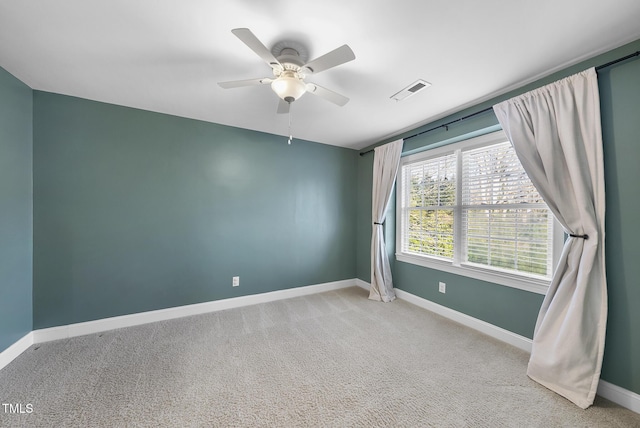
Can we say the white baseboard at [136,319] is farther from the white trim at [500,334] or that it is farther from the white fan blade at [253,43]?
the white fan blade at [253,43]

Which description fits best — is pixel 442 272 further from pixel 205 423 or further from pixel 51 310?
pixel 51 310

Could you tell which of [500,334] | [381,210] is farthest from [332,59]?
[500,334]

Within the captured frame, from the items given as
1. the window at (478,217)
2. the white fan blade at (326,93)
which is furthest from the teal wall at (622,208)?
the white fan blade at (326,93)

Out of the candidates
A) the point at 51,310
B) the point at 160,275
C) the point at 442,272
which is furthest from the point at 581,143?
the point at 51,310

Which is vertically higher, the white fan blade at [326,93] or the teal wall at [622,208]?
the white fan blade at [326,93]

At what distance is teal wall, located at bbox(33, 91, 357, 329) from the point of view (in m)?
2.36

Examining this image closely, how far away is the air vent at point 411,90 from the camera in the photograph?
210cm

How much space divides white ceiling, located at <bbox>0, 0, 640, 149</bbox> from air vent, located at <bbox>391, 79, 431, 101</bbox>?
7cm

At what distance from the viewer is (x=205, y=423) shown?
4.70 ft

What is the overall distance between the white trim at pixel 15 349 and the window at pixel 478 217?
4.02 meters

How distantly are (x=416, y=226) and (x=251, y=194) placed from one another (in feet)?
7.64

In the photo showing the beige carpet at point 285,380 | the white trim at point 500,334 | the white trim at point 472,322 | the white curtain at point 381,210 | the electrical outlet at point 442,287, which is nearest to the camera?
the beige carpet at point 285,380

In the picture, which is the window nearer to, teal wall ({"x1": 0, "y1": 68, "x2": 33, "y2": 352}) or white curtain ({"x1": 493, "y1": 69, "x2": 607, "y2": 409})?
white curtain ({"x1": 493, "y1": 69, "x2": 607, "y2": 409})

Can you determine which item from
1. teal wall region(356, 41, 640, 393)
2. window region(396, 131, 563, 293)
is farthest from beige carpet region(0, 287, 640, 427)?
window region(396, 131, 563, 293)
